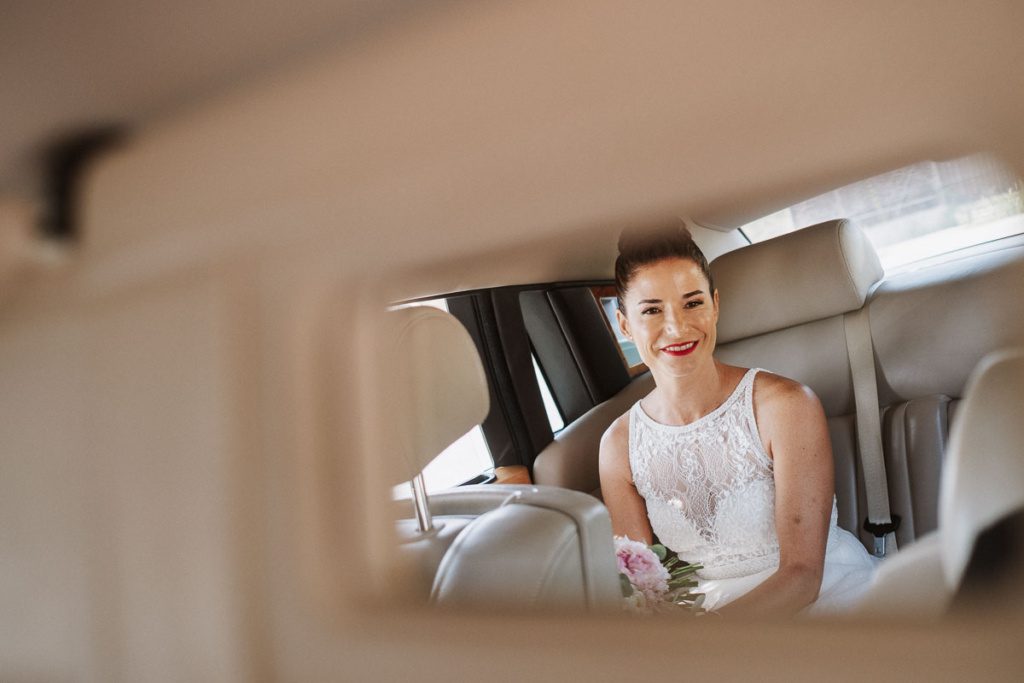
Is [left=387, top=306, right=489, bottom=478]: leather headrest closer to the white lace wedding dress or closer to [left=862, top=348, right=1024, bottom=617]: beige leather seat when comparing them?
the white lace wedding dress

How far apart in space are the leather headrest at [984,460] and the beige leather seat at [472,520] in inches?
11.1

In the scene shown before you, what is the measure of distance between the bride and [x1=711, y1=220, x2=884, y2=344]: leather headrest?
0.16ft

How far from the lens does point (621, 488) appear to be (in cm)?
82

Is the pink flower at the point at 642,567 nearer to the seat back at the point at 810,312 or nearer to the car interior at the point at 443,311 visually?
the car interior at the point at 443,311

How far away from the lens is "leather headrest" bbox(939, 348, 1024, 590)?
0.49 meters

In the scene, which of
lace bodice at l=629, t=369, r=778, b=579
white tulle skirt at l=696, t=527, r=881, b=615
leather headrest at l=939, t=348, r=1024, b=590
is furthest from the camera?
lace bodice at l=629, t=369, r=778, b=579

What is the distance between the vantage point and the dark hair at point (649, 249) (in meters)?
0.73

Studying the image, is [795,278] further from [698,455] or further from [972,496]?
[972,496]

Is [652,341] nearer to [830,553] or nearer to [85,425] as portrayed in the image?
[830,553]

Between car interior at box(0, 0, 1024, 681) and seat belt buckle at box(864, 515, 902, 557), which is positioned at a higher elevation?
car interior at box(0, 0, 1024, 681)

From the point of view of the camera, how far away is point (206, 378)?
0.80 m

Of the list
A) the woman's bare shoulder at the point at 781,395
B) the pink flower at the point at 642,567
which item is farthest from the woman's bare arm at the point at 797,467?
the pink flower at the point at 642,567

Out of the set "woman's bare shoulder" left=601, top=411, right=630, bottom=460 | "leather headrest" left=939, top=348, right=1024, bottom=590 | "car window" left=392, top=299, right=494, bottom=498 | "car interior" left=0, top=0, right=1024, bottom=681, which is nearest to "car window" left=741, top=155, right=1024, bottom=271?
"car interior" left=0, top=0, right=1024, bottom=681

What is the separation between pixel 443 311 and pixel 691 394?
0.27 meters
